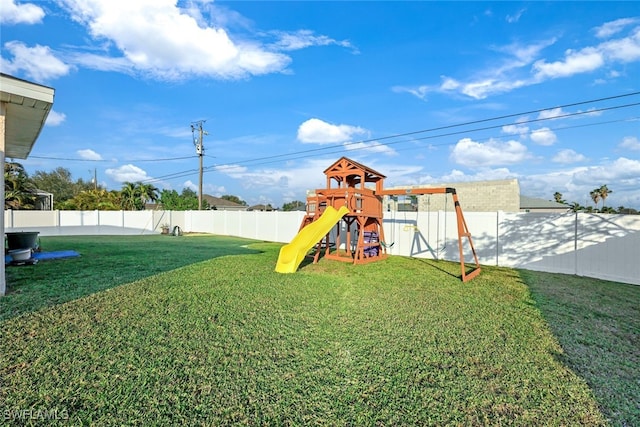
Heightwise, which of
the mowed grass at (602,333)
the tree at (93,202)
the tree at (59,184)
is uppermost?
the tree at (59,184)

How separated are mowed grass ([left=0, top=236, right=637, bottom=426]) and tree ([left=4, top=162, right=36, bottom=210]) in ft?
75.0

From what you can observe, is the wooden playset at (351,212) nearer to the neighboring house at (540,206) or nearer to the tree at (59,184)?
the neighboring house at (540,206)

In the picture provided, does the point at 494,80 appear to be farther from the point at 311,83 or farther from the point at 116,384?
the point at 116,384

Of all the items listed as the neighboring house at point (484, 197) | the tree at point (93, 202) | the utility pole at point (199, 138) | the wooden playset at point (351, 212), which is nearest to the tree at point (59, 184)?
the tree at point (93, 202)

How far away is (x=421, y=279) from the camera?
648cm

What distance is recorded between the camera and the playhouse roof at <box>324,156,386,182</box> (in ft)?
29.3

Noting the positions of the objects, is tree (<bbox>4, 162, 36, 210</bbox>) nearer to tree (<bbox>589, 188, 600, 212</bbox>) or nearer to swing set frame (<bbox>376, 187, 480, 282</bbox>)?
swing set frame (<bbox>376, 187, 480, 282</bbox>)

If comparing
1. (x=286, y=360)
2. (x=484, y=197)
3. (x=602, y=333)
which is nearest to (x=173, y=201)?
(x=484, y=197)

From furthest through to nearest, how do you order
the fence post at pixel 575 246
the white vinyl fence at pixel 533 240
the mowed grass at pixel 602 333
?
the fence post at pixel 575 246 → the white vinyl fence at pixel 533 240 → the mowed grass at pixel 602 333

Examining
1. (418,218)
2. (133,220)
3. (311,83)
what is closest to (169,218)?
(133,220)

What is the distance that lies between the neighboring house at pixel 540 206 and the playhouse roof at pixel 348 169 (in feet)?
75.4

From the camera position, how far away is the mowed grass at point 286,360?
81.8 inches

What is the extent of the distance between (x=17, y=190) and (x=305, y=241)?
2432 cm

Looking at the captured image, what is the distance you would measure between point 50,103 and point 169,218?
18.7 m
